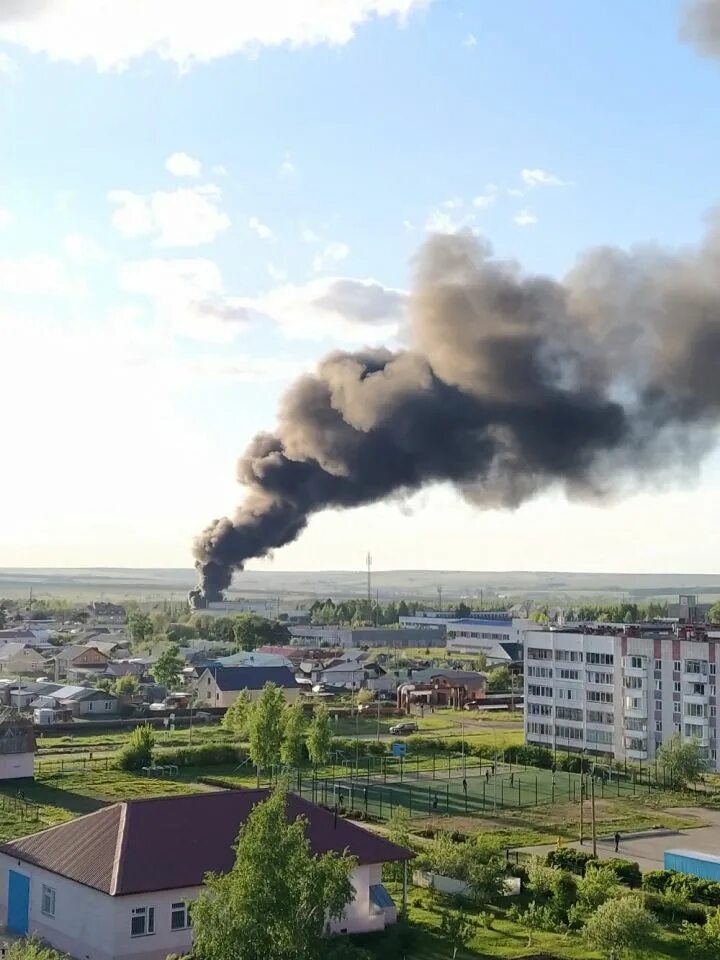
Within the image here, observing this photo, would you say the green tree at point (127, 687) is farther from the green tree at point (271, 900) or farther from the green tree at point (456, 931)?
the green tree at point (271, 900)

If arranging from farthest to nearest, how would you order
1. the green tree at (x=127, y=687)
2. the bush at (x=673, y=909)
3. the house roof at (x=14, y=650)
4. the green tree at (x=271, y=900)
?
the house roof at (x=14, y=650), the green tree at (x=127, y=687), the bush at (x=673, y=909), the green tree at (x=271, y=900)

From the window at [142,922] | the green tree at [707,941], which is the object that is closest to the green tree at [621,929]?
the green tree at [707,941]

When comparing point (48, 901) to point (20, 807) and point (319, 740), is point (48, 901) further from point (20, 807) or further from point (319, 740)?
point (319, 740)

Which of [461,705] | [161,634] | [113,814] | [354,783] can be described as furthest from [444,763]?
[161,634]

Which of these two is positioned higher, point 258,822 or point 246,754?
point 258,822

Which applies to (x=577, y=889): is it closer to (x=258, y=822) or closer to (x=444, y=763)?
(x=258, y=822)

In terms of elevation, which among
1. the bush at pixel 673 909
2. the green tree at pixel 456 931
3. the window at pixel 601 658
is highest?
the window at pixel 601 658

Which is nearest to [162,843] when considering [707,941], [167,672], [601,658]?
[707,941]
